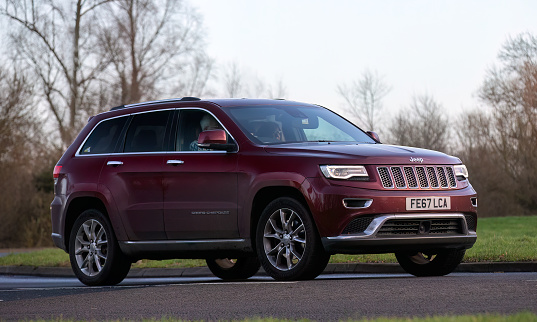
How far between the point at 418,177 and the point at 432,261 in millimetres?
1617

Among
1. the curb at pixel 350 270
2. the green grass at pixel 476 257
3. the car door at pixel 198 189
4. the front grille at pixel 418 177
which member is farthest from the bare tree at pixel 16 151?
the front grille at pixel 418 177

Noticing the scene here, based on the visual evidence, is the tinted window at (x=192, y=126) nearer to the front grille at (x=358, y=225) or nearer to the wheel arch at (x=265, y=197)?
the wheel arch at (x=265, y=197)

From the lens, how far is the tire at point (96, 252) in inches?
453

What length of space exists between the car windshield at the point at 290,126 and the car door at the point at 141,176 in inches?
39.3

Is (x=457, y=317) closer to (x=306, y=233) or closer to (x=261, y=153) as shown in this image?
(x=306, y=233)

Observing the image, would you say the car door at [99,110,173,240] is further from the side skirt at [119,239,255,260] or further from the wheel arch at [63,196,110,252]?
the wheel arch at [63,196,110,252]

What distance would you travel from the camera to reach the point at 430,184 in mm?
9930

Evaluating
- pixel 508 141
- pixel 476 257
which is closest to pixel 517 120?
pixel 508 141

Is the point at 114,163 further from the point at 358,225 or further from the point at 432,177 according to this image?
the point at 432,177

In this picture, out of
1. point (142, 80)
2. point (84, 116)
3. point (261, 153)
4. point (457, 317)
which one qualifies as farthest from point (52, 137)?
point (457, 317)

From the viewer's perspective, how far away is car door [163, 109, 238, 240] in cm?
1033

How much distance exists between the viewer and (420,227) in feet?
32.2

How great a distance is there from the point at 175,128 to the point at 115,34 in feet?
119

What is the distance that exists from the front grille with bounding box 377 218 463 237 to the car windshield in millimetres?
1458
